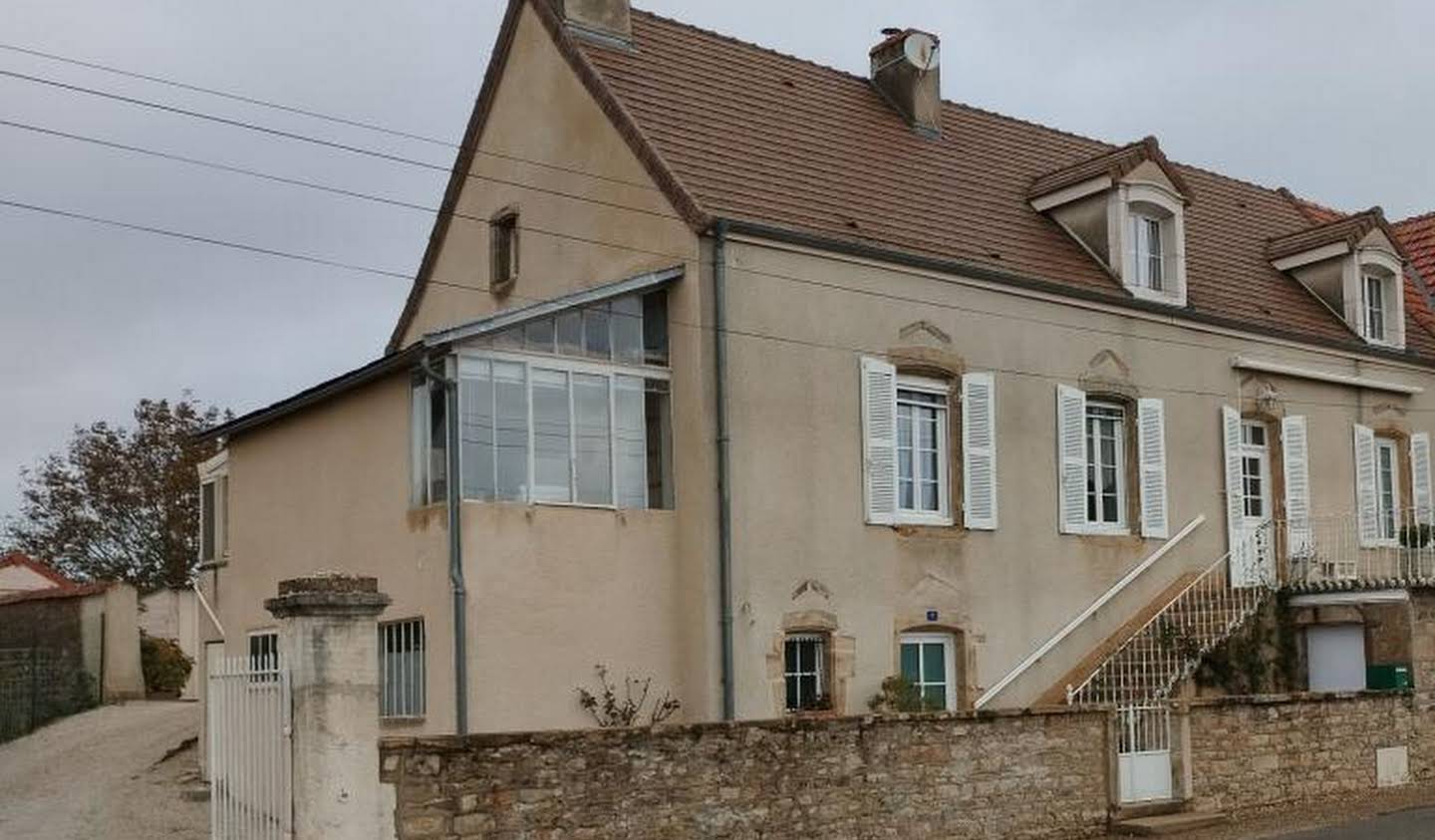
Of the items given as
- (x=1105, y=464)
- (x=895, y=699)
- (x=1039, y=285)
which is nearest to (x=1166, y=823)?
(x=895, y=699)

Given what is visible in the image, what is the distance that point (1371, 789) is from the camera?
19.8 meters

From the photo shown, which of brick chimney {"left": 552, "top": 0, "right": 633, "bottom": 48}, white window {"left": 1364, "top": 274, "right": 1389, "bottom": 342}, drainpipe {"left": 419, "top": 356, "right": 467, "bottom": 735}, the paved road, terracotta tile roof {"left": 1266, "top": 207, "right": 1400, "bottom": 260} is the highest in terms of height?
brick chimney {"left": 552, "top": 0, "right": 633, "bottom": 48}

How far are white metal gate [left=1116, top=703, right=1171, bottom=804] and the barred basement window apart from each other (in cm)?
684

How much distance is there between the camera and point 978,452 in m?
20.4

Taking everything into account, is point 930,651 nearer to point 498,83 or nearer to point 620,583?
point 620,583

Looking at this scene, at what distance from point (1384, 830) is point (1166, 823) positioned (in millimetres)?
2088

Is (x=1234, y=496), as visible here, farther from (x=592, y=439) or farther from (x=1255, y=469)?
(x=592, y=439)

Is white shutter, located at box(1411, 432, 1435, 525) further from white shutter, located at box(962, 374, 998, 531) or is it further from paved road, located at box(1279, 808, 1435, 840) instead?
paved road, located at box(1279, 808, 1435, 840)

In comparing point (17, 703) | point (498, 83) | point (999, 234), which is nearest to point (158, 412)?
point (17, 703)

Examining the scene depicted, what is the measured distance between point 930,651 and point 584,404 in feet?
16.7

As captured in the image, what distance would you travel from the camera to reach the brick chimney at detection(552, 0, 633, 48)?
20.7m

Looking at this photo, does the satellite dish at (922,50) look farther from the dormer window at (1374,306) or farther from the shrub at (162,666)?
the shrub at (162,666)

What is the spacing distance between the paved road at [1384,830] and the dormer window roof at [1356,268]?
1011 centimetres

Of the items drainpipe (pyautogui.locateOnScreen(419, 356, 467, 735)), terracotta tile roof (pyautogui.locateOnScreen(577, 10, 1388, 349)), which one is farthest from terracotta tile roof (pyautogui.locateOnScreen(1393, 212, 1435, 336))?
drainpipe (pyautogui.locateOnScreen(419, 356, 467, 735))
